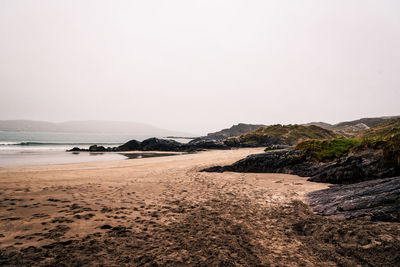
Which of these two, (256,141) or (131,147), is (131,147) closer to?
(131,147)

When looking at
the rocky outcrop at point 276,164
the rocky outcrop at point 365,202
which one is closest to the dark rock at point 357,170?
the rocky outcrop at point 276,164

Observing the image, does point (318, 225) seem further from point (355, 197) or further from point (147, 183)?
point (147, 183)

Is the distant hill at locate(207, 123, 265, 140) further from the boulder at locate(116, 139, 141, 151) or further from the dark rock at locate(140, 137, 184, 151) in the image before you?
the boulder at locate(116, 139, 141, 151)

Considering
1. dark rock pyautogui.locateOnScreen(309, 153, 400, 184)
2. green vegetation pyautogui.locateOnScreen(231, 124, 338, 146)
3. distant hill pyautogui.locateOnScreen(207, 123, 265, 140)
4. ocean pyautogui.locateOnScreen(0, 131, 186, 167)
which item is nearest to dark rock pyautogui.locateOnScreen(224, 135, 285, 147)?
green vegetation pyautogui.locateOnScreen(231, 124, 338, 146)

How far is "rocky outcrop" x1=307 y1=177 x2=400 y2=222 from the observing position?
16.7ft

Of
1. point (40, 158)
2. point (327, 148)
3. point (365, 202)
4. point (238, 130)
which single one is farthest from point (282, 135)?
point (238, 130)

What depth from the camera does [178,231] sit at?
520 centimetres

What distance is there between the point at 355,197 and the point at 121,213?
7.91 m

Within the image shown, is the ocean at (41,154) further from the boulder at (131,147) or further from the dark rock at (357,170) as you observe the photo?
the dark rock at (357,170)

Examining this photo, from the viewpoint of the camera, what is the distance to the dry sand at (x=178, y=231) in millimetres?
3881

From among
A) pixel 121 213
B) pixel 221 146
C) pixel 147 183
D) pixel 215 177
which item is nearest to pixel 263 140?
pixel 221 146

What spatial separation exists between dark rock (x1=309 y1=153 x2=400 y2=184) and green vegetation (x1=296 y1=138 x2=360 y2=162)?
175cm

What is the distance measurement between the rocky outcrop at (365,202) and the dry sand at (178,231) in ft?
1.49

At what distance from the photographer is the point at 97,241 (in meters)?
4.54
